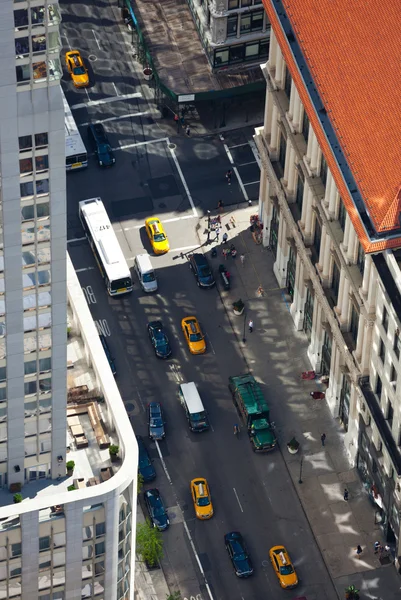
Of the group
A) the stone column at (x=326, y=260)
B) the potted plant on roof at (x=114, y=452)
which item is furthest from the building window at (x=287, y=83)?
the potted plant on roof at (x=114, y=452)

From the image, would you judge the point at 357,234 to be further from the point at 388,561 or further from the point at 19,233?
the point at 19,233

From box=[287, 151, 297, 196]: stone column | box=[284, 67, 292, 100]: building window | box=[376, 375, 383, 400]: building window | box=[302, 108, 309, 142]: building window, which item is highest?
box=[284, 67, 292, 100]: building window

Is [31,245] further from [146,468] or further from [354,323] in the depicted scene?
[146,468]

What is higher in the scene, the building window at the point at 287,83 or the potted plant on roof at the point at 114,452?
the building window at the point at 287,83

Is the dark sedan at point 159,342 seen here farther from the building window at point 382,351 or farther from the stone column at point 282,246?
the building window at point 382,351

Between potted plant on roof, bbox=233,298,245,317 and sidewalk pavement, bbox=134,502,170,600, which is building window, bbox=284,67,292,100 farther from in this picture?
sidewalk pavement, bbox=134,502,170,600

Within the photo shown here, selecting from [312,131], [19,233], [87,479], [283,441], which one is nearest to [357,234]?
[312,131]

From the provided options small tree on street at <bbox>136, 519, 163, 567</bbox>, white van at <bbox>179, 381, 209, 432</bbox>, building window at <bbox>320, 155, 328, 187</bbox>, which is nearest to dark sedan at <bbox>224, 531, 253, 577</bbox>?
small tree on street at <bbox>136, 519, 163, 567</bbox>

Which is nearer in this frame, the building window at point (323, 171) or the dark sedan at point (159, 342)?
the building window at point (323, 171)
